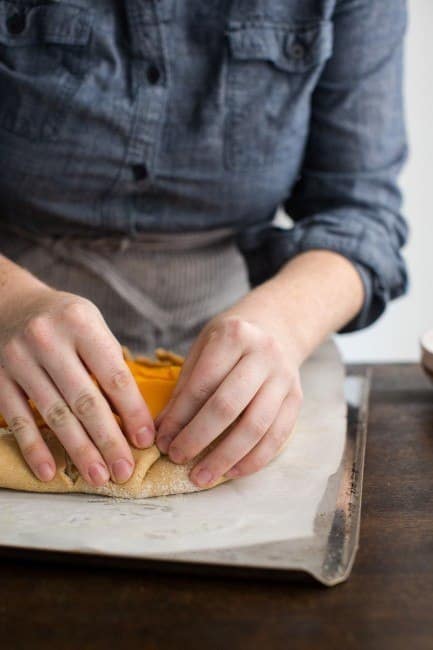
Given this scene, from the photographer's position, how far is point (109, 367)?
2.30ft

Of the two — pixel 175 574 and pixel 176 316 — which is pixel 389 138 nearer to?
pixel 176 316

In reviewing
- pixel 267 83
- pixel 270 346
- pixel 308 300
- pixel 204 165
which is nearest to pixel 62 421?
pixel 270 346

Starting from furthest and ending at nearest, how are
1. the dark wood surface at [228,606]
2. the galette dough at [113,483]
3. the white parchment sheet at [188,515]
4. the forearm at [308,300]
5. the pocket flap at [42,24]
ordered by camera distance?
1. the pocket flap at [42,24]
2. the forearm at [308,300]
3. the galette dough at [113,483]
4. the white parchment sheet at [188,515]
5. the dark wood surface at [228,606]

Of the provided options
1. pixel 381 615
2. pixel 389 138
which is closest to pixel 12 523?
pixel 381 615

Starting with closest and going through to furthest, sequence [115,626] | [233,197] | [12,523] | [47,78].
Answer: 1. [115,626]
2. [12,523]
3. [47,78]
4. [233,197]

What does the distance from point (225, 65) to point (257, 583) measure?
Result: 686mm

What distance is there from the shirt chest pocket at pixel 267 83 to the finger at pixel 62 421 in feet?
1.51

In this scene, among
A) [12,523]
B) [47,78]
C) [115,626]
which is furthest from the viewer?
[47,78]

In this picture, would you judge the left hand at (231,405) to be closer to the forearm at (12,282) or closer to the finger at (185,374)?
the finger at (185,374)

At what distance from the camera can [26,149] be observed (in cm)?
98

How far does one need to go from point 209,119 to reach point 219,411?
1.53 ft

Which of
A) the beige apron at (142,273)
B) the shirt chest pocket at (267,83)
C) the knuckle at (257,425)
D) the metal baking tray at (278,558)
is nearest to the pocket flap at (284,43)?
the shirt chest pocket at (267,83)

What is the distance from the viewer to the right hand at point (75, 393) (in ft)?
2.29

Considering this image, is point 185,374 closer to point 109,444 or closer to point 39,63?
point 109,444
